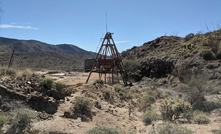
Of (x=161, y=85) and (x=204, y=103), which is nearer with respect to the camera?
(x=204, y=103)

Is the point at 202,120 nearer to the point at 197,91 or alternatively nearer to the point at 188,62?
the point at 197,91

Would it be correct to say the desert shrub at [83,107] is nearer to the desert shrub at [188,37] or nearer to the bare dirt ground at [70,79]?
the bare dirt ground at [70,79]

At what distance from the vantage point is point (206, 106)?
7.95 m

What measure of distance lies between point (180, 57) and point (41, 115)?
16.8 m

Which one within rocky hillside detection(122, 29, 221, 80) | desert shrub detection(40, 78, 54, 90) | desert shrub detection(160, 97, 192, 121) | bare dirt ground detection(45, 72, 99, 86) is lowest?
desert shrub detection(160, 97, 192, 121)

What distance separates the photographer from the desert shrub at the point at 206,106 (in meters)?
7.66

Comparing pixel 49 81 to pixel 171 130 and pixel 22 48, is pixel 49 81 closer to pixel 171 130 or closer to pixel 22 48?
pixel 171 130

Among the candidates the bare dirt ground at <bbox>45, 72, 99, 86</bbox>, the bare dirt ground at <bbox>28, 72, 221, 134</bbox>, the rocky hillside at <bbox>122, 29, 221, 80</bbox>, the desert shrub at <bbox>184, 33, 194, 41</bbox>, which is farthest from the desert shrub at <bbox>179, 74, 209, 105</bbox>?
the desert shrub at <bbox>184, 33, 194, 41</bbox>

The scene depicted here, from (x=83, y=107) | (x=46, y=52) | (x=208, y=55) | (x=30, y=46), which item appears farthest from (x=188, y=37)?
(x=30, y=46)

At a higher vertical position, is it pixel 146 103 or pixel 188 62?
pixel 188 62

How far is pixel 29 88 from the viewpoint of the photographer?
235 inches

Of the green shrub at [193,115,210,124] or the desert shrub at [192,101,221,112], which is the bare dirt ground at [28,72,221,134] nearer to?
the green shrub at [193,115,210,124]

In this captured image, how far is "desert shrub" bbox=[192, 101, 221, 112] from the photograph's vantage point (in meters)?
7.66

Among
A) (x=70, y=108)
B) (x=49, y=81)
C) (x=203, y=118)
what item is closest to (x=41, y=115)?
(x=70, y=108)
